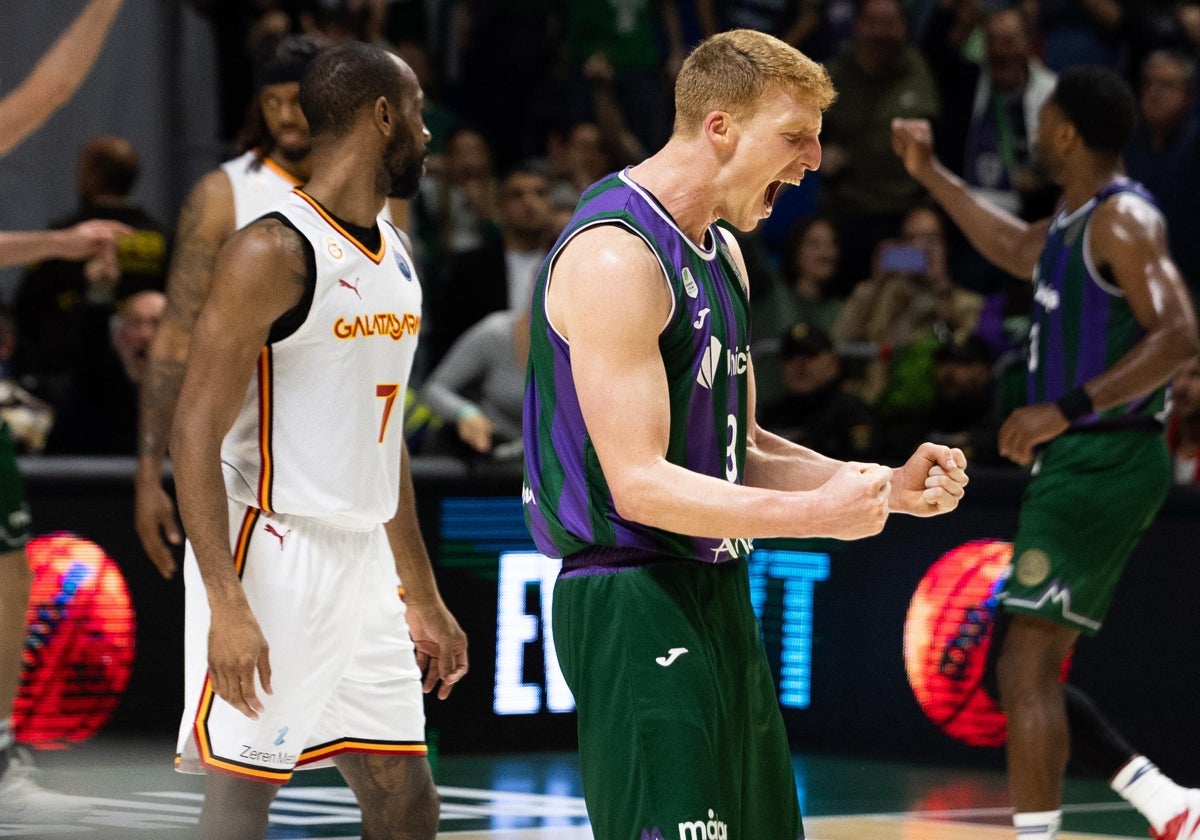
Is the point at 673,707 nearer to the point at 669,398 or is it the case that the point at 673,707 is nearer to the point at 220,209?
A: the point at 669,398

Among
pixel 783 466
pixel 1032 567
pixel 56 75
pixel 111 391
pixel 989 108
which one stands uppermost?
pixel 989 108

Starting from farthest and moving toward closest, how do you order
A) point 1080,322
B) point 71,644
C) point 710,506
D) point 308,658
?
point 71,644 → point 1080,322 → point 308,658 → point 710,506

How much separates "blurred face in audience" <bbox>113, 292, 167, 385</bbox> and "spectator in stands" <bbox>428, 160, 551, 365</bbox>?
167 centimetres

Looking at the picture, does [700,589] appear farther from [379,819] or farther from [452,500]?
[452,500]

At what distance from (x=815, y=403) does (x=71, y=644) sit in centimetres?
343

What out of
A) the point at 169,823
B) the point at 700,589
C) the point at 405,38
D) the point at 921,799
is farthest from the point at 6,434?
the point at 405,38

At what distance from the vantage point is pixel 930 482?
3.17 m

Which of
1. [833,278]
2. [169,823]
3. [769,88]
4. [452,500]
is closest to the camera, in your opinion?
[769,88]

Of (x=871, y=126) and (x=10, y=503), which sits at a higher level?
(x=871, y=126)

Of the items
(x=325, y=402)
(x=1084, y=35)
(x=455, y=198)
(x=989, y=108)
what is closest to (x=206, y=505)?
(x=325, y=402)

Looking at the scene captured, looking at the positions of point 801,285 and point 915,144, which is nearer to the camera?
point 915,144

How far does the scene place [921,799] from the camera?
7.22 m

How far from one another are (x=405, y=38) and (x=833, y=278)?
10.2 ft

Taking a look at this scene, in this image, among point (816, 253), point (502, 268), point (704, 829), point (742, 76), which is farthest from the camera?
point (816, 253)
